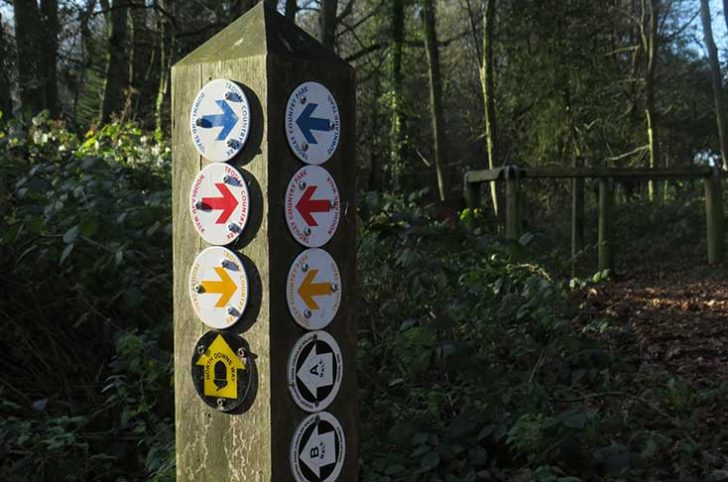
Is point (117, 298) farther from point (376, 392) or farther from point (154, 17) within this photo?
point (154, 17)

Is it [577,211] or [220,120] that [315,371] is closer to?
[220,120]

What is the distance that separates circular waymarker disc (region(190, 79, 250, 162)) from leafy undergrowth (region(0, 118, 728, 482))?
4.83 feet

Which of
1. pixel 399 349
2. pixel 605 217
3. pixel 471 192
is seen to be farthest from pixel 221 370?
pixel 605 217

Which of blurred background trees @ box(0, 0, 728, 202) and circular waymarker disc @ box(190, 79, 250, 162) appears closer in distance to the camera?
circular waymarker disc @ box(190, 79, 250, 162)

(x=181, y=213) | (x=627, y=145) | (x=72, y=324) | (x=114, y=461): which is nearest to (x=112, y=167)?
(x=72, y=324)

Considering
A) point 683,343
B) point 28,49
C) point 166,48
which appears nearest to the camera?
point 683,343

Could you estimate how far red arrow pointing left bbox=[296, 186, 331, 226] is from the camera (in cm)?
205

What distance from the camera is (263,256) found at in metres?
1.98

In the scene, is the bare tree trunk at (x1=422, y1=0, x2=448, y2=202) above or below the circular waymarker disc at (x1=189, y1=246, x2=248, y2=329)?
above

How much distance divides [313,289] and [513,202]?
592 cm

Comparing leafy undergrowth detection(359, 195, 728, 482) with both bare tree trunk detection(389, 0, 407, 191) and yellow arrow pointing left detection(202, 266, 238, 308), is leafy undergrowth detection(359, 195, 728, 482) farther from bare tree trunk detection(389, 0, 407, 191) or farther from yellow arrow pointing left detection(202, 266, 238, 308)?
bare tree trunk detection(389, 0, 407, 191)

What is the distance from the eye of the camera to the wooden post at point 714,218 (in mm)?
10125

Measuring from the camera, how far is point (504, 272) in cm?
501

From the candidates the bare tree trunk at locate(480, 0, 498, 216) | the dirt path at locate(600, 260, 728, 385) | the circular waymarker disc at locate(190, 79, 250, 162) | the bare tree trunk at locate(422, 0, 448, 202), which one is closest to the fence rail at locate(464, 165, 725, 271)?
the dirt path at locate(600, 260, 728, 385)
